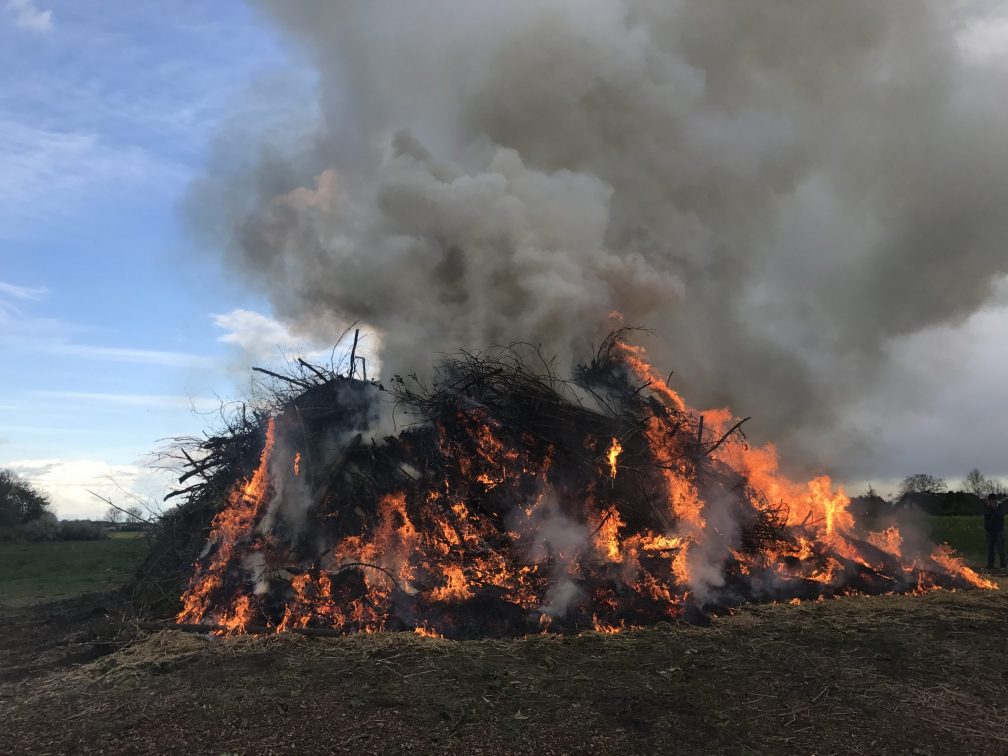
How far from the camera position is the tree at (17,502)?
3834 centimetres

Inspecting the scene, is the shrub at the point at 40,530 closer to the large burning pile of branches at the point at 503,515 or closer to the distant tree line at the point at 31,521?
the distant tree line at the point at 31,521

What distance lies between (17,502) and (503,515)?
4558cm

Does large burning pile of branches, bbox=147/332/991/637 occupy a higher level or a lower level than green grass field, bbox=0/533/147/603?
higher

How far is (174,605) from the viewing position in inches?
406

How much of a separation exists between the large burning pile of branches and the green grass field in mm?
4565

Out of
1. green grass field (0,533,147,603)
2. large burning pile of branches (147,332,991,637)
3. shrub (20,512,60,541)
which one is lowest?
green grass field (0,533,147,603)

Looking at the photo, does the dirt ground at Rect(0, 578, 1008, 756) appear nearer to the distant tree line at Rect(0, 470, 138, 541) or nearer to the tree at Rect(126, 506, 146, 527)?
the tree at Rect(126, 506, 146, 527)

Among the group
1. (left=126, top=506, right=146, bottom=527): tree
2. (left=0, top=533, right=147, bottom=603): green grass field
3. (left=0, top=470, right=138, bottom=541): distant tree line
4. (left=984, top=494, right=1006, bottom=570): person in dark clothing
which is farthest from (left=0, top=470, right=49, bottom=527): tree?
(left=984, top=494, right=1006, bottom=570): person in dark clothing

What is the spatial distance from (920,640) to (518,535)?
19.7 feet

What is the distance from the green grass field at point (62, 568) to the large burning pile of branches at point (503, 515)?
15.0 ft

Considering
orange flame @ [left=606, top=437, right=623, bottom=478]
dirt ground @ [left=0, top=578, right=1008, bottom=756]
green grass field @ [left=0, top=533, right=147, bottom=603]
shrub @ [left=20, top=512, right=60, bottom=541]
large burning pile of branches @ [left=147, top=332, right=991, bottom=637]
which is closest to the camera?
dirt ground @ [left=0, top=578, right=1008, bottom=756]

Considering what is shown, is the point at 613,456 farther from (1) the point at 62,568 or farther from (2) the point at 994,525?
(1) the point at 62,568

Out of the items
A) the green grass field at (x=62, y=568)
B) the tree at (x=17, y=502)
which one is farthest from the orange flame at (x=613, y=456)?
the tree at (x=17, y=502)

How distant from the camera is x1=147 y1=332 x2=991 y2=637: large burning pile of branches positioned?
9.38 meters
